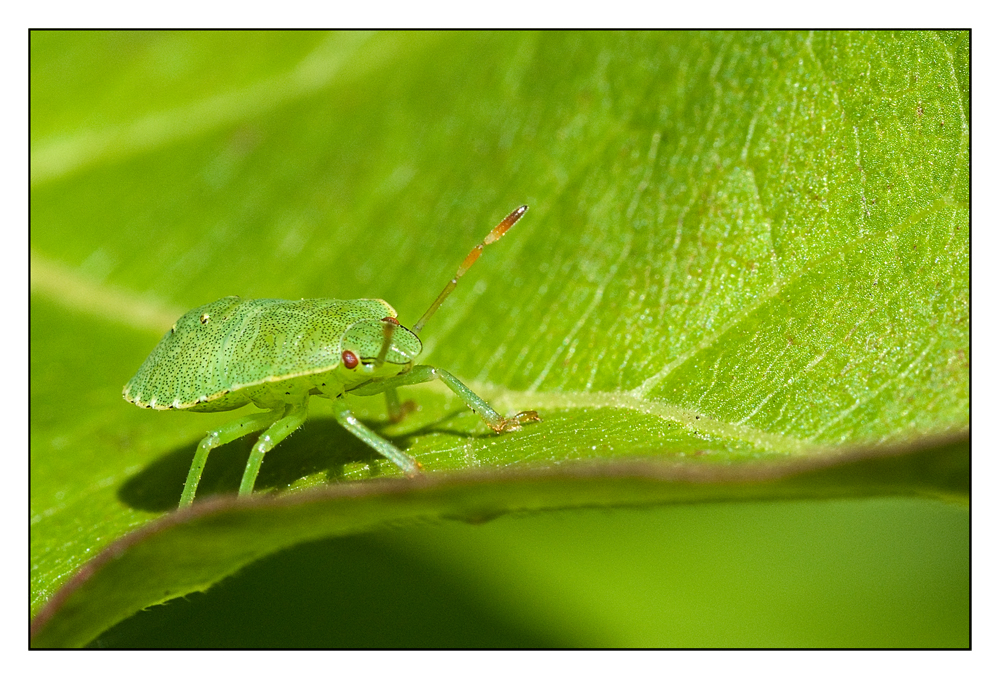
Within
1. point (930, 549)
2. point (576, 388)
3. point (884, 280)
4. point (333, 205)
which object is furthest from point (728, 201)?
point (333, 205)

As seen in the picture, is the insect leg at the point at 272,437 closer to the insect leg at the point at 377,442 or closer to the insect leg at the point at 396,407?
the insect leg at the point at 377,442

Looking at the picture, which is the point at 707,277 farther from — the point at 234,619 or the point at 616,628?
the point at 234,619

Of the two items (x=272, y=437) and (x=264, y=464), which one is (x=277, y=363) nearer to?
(x=272, y=437)

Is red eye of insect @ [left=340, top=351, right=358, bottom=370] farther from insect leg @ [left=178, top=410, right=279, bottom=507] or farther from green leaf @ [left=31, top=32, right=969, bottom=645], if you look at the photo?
insect leg @ [left=178, top=410, right=279, bottom=507]

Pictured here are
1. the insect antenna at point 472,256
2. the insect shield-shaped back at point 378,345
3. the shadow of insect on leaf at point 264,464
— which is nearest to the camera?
the shadow of insect on leaf at point 264,464

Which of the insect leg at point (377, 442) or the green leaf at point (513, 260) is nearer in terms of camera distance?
the green leaf at point (513, 260)

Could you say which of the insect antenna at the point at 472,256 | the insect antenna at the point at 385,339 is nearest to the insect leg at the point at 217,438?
the insect antenna at the point at 385,339

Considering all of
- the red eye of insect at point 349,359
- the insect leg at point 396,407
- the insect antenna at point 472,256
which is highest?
the insect antenna at point 472,256
